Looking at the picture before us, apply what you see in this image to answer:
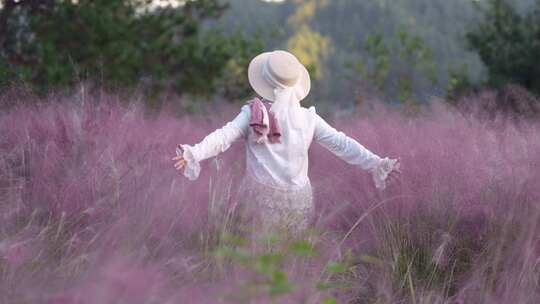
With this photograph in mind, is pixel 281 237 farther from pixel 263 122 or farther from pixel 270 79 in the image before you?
pixel 270 79

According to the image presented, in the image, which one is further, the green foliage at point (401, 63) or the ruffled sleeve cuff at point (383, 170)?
the green foliage at point (401, 63)

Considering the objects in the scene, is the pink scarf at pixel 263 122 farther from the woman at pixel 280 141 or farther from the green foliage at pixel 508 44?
the green foliage at pixel 508 44

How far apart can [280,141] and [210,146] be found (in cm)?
44

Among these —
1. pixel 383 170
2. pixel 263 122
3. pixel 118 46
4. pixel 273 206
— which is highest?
pixel 263 122

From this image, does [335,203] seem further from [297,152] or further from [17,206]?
[17,206]

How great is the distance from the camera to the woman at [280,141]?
521 centimetres

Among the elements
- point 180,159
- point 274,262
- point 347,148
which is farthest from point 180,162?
point 274,262

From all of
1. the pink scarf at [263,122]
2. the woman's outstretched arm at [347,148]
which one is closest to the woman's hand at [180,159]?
the pink scarf at [263,122]

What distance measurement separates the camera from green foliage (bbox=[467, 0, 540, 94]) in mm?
18234

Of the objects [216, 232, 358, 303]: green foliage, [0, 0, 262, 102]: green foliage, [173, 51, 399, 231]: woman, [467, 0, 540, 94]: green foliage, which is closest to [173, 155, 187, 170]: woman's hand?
[173, 51, 399, 231]: woman

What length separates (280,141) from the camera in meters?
5.33

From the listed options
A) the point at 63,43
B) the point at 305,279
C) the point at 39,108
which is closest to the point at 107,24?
the point at 63,43

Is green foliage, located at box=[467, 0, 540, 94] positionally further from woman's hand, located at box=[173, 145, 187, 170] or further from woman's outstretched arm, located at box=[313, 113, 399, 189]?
woman's hand, located at box=[173, 145, 187, 170]

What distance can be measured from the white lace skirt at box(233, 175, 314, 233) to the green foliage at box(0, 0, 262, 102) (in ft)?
19.2
